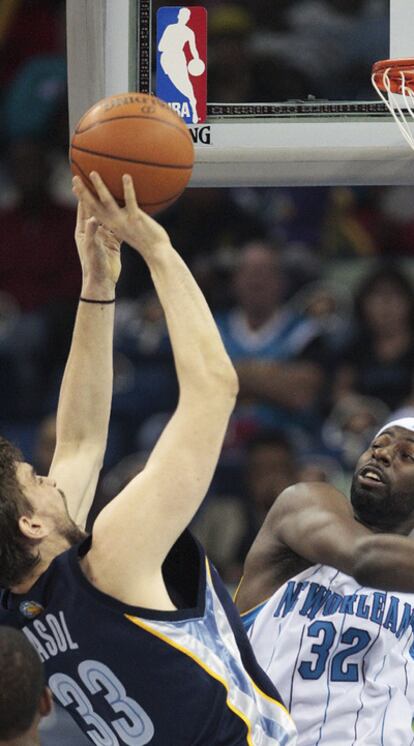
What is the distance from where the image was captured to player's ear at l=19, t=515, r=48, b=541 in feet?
8.98

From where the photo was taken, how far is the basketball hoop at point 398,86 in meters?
4.95

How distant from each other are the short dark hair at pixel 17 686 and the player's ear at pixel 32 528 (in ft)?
1.14

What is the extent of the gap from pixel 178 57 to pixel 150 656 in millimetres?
3241

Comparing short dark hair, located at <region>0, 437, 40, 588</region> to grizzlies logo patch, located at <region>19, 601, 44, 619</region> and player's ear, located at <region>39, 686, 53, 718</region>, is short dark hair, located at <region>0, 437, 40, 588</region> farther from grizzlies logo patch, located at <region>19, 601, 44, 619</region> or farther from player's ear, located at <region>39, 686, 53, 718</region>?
player's ear, located at <region>39, 686, 53, 718</region>

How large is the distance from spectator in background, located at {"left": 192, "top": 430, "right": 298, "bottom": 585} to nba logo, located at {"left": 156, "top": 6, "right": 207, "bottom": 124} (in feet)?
7.14

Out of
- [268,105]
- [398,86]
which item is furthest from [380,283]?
[398,86]

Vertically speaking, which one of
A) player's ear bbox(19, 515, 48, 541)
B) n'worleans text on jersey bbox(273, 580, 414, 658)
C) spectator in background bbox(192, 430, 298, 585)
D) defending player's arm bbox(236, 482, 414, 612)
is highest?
player's ear bbox(19, 515, 48, 541)

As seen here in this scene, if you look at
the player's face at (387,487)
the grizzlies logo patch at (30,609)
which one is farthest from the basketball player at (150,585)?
the player's face at (387,487)

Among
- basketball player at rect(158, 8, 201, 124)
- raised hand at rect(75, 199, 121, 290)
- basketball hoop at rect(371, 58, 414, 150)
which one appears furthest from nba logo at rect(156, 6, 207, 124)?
raised hand at rect(75, 199, 121, 290)

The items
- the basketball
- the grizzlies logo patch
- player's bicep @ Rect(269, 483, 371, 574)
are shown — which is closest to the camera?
the grizzlies logo patch

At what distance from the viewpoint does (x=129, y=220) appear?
261cm

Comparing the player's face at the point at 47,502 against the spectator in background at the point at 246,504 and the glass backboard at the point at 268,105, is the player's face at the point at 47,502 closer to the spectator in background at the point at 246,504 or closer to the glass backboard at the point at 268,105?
the glass backboard at the point at 268,105

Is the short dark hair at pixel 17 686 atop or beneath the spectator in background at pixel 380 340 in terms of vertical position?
Result: atop

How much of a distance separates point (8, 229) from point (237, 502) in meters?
2.27
